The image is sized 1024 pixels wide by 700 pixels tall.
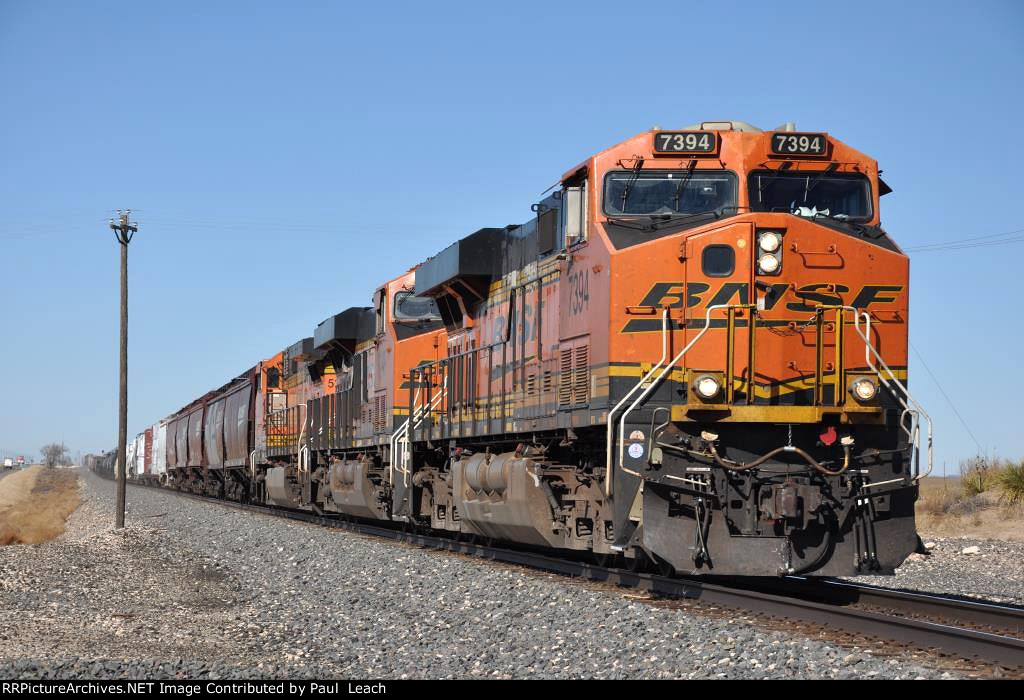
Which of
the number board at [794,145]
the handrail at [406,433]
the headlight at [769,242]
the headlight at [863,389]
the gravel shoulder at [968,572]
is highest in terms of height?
the number board at [794,145]

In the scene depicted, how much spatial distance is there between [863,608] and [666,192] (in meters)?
4.08

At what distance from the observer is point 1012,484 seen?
75.8 feet

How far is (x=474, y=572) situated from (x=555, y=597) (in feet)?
7.82

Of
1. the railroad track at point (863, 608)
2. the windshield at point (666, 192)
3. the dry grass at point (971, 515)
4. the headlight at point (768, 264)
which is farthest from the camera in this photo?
the dry grass at point (971, 515)

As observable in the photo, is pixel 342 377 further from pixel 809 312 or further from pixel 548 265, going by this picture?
pixel 809 312

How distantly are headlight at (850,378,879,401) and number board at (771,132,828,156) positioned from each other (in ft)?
7.20

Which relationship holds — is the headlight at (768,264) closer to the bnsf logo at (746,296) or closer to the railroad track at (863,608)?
the bnsf logo at (746,296)

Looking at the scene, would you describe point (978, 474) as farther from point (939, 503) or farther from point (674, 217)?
point (674, 217)

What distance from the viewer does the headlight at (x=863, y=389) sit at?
1001 centimetres

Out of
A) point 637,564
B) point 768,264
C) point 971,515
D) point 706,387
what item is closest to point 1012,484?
point 971,515

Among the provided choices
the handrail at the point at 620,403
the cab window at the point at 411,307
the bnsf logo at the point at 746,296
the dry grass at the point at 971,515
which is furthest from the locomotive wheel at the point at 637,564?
the dry grass at the point at 971,515

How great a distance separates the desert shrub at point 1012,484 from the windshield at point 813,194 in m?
13.9

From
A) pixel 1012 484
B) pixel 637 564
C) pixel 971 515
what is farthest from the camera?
pixel 971 515
